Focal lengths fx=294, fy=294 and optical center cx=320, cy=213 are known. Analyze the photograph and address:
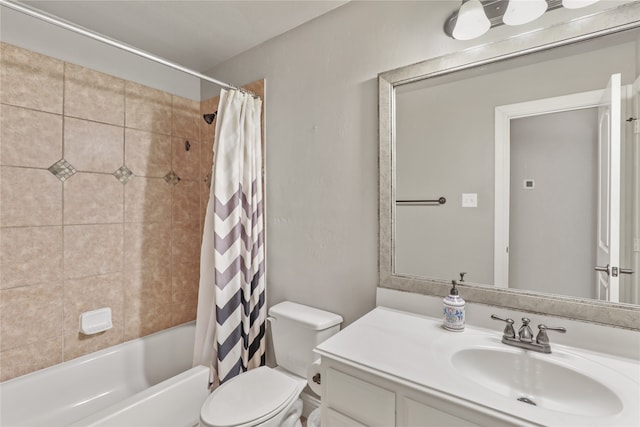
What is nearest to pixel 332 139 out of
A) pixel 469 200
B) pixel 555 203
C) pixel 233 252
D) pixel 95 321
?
pixel 469 200

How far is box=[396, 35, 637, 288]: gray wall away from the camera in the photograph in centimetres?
109

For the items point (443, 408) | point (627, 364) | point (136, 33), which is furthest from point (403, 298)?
point (136, 33)

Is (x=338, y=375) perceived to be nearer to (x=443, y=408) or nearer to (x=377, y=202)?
(x=443, y=408)

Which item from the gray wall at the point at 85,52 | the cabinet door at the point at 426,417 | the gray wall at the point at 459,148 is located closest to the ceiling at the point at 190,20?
the gray wall at the point at 85,52

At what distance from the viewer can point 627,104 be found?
3.22 feet

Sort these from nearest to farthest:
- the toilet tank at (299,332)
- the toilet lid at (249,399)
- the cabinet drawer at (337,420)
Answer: the cabinet drawer at (337,420) < the toilet lid at (249,399) < the toilet tank at (299,332)

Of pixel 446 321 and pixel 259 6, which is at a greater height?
pixel 259 6

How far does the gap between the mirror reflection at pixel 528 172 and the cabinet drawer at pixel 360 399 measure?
615mm

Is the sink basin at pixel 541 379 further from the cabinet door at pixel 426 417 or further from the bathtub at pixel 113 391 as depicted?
the bathtub at pixel 113 391

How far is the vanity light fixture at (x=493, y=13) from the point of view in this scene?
42.3 inches

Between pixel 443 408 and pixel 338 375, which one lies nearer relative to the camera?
pixel 443 408

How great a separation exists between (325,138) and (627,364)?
1.52 meters

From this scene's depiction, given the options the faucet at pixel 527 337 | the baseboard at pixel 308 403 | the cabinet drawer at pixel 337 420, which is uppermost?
the faucet at pixel 527 337

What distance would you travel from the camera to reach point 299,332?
1614mm
